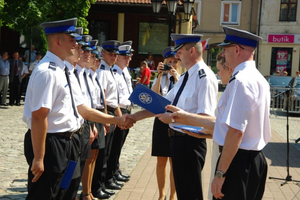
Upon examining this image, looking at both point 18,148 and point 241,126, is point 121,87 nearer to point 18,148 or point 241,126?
point 18,148

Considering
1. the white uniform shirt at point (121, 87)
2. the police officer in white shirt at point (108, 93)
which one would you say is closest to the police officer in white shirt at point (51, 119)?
the police officer in white shirt at point (108, 93)

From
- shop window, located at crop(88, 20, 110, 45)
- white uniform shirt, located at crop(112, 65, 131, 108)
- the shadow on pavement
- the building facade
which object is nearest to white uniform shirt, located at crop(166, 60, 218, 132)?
white uniform shirt, located at crop(112, 65, 131, 108)

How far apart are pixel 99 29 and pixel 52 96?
2458 cm

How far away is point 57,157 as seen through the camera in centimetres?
426

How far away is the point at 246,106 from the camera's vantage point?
144 inches

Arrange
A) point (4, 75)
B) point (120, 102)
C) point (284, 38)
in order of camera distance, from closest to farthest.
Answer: point (120, 102), point (4, 75), point (284, 38)

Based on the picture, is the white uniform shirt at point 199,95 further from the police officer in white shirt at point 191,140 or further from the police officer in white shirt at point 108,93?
the police officer in white shirt at point 108,93

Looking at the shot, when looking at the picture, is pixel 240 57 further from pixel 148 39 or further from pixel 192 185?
pixel 148 39

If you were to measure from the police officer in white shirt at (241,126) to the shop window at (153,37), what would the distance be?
24.3 m

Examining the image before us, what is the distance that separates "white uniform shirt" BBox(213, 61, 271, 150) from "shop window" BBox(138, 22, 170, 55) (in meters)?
24.4

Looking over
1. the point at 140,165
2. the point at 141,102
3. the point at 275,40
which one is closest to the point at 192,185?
the point at 141,102

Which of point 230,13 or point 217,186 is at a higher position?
point 230,13

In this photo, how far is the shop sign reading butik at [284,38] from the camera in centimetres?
4416

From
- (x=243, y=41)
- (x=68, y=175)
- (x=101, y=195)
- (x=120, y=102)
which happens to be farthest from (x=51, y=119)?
(x=120, y=102)
